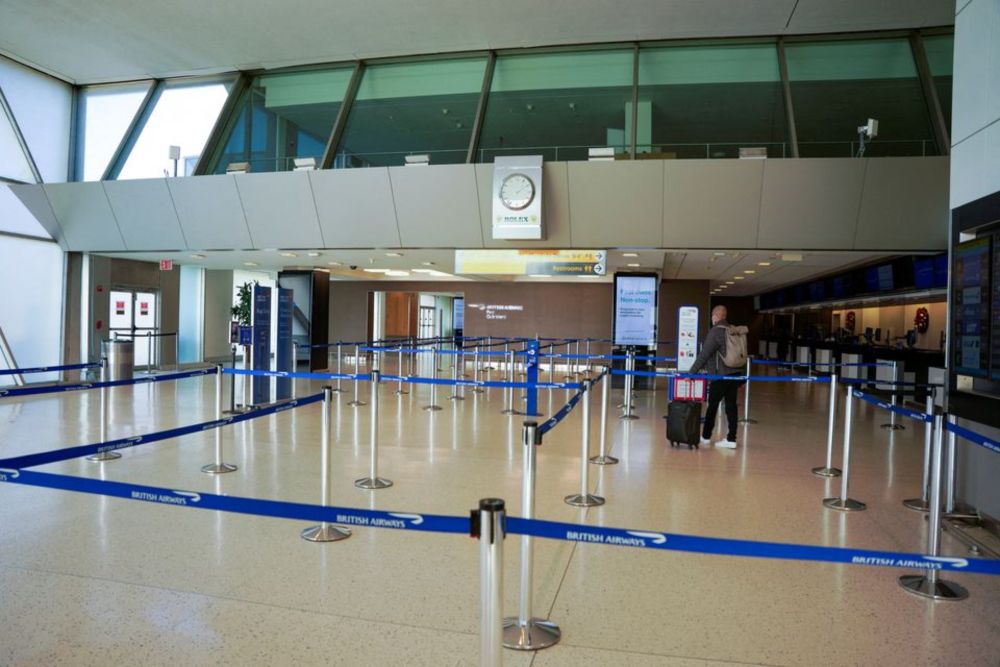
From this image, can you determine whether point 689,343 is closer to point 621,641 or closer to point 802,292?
point 621,641

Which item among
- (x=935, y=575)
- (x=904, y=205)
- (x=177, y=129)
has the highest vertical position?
(x=177, y=129)

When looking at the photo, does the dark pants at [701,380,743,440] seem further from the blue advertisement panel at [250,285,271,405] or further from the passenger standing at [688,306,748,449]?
the blue advertisement panel at [250,285,271,405]

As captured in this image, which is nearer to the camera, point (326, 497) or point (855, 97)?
point (326, 497)

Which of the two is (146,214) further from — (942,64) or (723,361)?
(942,64)

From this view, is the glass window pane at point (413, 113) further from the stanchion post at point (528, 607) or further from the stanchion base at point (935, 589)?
the stanchion base at point (935, 589)

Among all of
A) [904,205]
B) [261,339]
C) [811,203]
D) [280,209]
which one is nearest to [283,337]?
[261,339]

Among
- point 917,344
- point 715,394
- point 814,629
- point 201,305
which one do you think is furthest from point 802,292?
point 814,629

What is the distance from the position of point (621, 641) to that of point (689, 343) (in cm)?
1024

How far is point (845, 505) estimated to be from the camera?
6086mm

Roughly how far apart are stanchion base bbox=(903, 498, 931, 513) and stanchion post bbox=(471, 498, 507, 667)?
5.21 meters

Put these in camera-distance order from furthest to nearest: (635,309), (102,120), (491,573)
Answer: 1. (102,120)
2. (635,309)
3. (491,573)

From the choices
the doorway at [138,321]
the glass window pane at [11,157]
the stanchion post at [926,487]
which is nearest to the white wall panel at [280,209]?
the glass window pane at [11,157]

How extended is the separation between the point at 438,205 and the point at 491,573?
10.5m

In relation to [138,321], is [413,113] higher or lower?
higher
